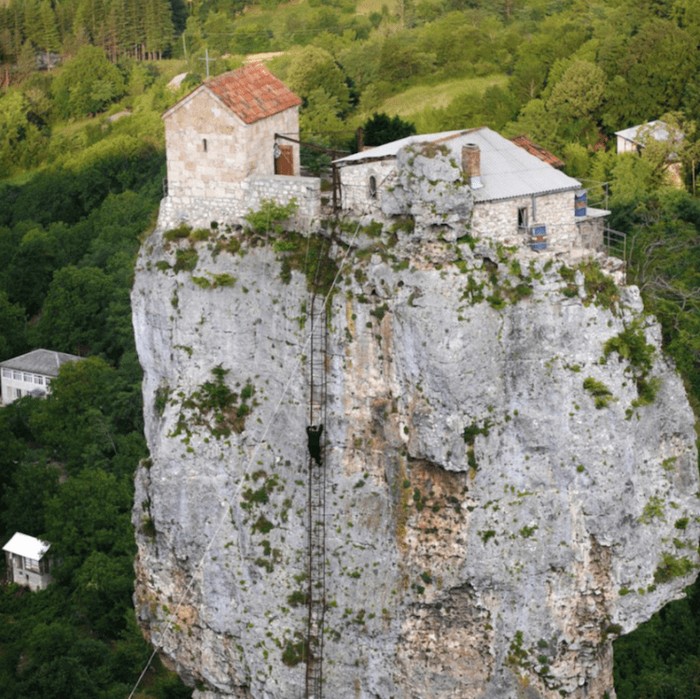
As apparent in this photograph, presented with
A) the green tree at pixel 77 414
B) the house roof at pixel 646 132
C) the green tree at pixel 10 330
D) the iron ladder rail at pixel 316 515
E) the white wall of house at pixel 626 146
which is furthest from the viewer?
the green tree at pixel 10 330

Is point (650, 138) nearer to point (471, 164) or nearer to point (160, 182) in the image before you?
point (471, 164)

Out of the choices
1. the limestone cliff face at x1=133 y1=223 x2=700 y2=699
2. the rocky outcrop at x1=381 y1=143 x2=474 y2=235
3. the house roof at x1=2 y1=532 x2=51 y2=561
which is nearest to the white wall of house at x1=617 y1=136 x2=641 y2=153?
the house roof at x1=2 y1=532 x2=51 y2=561

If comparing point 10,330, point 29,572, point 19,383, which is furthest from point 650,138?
point 10,330

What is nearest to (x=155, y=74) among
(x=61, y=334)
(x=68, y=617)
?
(x=61, y=334)

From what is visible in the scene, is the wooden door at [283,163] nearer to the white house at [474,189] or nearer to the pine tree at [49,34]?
the white house at [474,189]

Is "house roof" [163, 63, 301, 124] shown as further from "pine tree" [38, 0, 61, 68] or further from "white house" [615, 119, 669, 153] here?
"pine tree" [38, 0, 61, 68]

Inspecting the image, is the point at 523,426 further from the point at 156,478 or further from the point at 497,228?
the point at 156,478

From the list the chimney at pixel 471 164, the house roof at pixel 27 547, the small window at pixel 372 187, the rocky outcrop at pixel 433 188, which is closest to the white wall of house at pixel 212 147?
the small window at pixel 372 187
